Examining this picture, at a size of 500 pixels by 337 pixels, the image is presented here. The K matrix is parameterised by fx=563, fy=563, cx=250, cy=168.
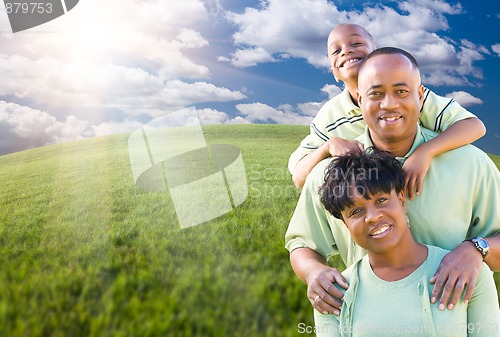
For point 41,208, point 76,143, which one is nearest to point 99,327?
point 41,208

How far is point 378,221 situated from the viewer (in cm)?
245

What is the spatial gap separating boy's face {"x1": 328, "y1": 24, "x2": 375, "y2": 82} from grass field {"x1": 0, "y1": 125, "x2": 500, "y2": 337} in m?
1.89

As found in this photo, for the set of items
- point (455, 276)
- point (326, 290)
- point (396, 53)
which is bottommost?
point (326, 290)

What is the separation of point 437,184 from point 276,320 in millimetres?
2041

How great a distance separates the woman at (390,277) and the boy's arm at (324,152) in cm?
28

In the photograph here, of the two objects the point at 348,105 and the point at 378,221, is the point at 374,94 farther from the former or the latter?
the point at 348,105

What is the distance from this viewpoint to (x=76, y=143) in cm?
2277

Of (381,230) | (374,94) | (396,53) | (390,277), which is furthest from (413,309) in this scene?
(396,53)

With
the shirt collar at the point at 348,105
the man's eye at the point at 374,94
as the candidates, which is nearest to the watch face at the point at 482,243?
the man's eye at the point at 374,94

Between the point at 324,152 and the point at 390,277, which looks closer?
the point at 390,277

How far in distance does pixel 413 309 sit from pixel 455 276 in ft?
0.75

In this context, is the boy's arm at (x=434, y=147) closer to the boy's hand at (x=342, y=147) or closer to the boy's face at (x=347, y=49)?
the boy's hand at (x=342, y=147)

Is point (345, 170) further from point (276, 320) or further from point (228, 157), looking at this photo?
point (228, 157)

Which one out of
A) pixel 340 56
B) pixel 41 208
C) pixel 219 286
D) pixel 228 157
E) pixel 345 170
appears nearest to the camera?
pixel 345 170
